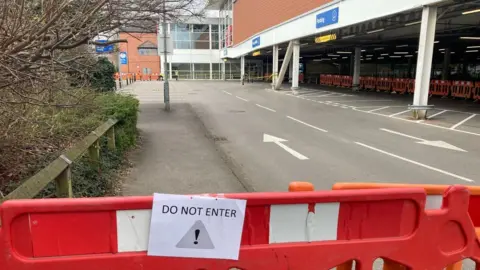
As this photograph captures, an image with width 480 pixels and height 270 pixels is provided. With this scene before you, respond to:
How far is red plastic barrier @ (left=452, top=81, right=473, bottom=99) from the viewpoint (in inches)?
923

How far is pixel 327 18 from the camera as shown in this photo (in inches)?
854

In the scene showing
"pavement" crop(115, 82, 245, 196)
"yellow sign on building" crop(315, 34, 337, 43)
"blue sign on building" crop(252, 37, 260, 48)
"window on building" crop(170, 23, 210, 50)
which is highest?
"window on building" crop(170, 23, 210, 50)

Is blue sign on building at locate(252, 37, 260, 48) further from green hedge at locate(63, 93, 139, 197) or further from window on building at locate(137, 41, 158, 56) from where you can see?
green hedge at locate(63, 93, 139, 197)

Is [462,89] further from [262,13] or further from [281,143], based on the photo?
[262,13]

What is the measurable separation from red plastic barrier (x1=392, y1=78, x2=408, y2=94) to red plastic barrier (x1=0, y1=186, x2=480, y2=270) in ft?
94.3

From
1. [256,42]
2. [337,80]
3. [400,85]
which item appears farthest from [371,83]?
[256,42]

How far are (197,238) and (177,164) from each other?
18.5 feet

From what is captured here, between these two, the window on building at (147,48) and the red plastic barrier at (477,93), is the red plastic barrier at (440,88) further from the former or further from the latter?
the window on building at (147,48)

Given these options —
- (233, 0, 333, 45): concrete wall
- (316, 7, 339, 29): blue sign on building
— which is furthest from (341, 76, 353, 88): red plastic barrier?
(316, 7, 339, 29): blue sign on building

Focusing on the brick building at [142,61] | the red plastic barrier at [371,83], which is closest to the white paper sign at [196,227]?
the red plastic barrier at [371,83]

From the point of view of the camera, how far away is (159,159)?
8359 mm

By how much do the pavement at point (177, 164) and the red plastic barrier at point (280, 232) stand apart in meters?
3.73

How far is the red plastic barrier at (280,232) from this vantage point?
2.19m

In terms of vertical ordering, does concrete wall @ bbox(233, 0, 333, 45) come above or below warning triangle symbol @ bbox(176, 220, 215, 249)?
above
